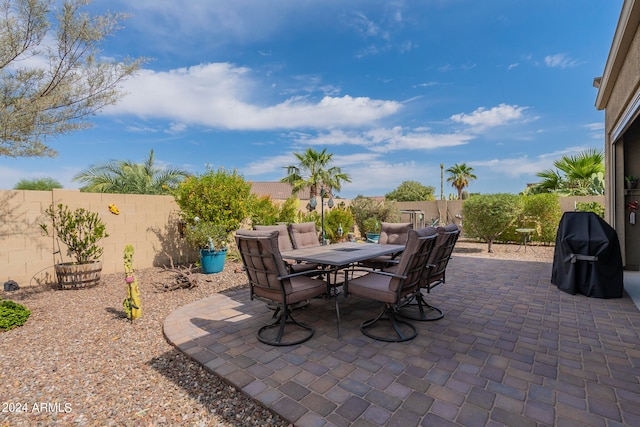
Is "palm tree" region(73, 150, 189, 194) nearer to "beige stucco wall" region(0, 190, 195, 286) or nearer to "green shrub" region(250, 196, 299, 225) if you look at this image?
"beige stucco wall" region(0, 190, 195, 286)

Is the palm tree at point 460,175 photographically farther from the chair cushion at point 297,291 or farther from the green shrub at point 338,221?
the chair cushion at point 297,291

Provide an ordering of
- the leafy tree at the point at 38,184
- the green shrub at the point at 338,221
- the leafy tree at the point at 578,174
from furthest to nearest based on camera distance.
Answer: the leafy tree at the point at 38,184 < the leafy tree at the point at 578,174 < the green shrub at the point at 338,221

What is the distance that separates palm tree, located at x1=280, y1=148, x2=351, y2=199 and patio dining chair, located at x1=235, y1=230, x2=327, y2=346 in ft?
31.4

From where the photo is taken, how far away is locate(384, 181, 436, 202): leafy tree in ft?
89.0

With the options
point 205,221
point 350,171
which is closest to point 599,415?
point 205,221

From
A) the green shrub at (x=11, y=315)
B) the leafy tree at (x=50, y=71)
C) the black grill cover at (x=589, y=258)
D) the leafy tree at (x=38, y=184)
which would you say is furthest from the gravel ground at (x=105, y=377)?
the leafy tree at (x=38, y=184)

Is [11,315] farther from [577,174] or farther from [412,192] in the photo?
[412,192]

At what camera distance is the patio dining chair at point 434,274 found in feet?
10.6

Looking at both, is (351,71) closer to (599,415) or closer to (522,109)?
(522,109)

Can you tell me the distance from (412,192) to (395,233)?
23175mm

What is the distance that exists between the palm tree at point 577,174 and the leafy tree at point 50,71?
13583 millimetres

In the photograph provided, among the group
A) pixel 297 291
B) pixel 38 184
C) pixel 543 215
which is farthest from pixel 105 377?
pixel 38 184

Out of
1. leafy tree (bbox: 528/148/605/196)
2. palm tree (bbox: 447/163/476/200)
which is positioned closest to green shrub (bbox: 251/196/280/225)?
leafy tree (bbox: 528/148/605/196)

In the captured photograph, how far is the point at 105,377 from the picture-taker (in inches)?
89.9
